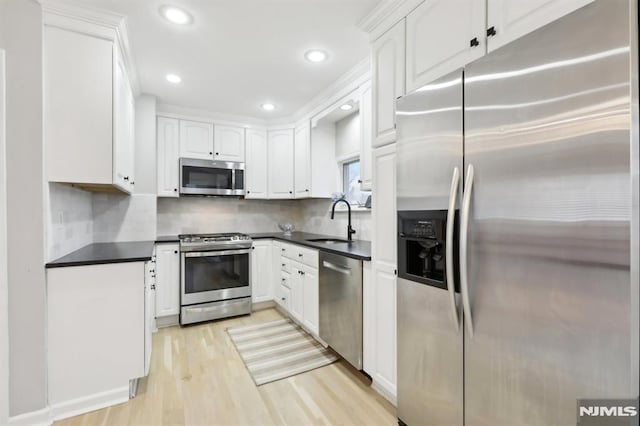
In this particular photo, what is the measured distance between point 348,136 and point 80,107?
2.47 metres

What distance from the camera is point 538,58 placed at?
1004 mm

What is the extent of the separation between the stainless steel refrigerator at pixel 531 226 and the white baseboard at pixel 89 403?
6.13ft

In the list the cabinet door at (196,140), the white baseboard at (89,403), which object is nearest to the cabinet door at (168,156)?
the cabinet door at (196,140)

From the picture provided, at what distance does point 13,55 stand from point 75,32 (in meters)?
0.37

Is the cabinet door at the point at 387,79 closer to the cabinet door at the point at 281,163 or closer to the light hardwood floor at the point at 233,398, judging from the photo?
the light hardwood floor at the point at 233,398

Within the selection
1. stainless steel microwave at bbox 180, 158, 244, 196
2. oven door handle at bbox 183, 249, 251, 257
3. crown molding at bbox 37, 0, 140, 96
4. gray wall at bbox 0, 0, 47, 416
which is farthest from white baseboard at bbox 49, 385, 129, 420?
crown molding at bbox 37, 0, 140, 96

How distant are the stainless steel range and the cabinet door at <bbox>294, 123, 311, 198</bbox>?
921 millimetres

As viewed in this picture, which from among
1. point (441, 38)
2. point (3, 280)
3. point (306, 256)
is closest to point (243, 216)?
point (306, 256)

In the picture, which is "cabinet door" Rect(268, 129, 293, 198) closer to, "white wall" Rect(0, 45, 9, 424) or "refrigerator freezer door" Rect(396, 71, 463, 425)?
"refrigerator freezer door" Rect(396, 71, 463, 425)

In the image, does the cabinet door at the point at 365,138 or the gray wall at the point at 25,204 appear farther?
the cabinet door at the point at 365,138

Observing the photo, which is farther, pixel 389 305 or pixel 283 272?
pixel 283 272

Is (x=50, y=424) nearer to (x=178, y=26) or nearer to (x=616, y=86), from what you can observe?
(x=178, y=26)

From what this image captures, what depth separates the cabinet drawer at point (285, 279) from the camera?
331 centimetres

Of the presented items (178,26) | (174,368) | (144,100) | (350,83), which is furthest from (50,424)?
(350,83)
